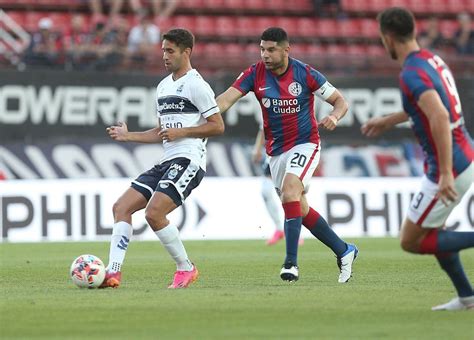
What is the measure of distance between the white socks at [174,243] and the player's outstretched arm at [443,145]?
3.41 meters

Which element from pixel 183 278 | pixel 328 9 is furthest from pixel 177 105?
pixel 328 9

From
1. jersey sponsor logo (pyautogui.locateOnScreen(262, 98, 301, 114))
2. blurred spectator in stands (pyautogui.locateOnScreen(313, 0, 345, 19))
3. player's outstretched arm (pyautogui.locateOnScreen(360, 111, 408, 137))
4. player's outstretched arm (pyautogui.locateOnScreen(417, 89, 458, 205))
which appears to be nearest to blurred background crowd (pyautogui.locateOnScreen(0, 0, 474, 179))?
blurred spectator in stands (pyautogui.locateOnScreen(313, 0, 345, 19))

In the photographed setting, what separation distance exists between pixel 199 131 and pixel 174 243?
1.08 metres

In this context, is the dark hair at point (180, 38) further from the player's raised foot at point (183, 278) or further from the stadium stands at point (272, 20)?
the stadium stands at point (272, 20)

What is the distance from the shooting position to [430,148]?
7977mm

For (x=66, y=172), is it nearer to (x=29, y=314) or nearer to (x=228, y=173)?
(x=228, y=173)

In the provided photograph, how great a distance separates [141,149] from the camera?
22594mm

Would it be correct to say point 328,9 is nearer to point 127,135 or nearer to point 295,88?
point 295,88

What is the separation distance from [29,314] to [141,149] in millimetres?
14497

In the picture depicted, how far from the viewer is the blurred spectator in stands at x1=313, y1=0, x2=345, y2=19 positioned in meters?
27.8

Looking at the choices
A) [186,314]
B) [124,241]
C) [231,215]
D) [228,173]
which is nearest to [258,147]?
[231,215]

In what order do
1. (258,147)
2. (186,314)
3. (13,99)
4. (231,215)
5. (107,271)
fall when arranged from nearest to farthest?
(186,314), (107,271), (258,147), (231,215), (13,99)

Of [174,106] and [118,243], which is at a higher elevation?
[174,106]

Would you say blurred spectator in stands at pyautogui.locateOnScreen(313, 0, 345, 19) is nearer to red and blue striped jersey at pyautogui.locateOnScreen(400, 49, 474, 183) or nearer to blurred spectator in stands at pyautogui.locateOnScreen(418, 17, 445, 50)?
blurred spectator in stands at pyautogui.locateOnScreen(418, 17, 445, 50)
